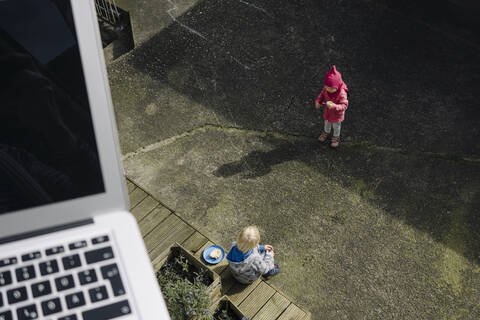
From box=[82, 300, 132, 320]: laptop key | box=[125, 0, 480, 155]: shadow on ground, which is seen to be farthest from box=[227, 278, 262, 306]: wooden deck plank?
box=[82, 300, 132, 320]: laptop key

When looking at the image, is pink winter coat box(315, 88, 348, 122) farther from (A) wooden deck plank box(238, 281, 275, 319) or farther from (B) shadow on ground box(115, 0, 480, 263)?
(A) wooden deck plank box(238, 281, 275, 319)

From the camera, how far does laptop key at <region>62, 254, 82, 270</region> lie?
1866 millimetres

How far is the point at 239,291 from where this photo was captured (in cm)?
423

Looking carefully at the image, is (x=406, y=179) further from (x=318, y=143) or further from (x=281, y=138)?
(x=281, y=138)

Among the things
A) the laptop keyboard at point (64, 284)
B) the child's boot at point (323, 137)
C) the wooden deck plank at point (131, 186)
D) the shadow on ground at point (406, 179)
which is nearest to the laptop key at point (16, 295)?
the laptop keyboard at point (64, 284)

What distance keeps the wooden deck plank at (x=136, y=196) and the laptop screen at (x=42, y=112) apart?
277 centimetres

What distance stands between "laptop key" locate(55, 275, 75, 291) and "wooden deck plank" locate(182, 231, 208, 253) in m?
2.59

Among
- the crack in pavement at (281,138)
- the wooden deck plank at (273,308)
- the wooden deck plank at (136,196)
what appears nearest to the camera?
the wooden deck plank at (273,308)

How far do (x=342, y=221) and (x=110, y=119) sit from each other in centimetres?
387

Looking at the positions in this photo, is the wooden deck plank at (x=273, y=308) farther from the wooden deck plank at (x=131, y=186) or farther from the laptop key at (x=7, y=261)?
the laptop key at (x=7, y=261)

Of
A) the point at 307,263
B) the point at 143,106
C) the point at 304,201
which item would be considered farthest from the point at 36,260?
the point at 143,106

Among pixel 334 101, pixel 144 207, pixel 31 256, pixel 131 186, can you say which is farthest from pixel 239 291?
pixel 31 256

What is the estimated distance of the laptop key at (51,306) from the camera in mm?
1780

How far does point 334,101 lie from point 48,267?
13.9 feet
